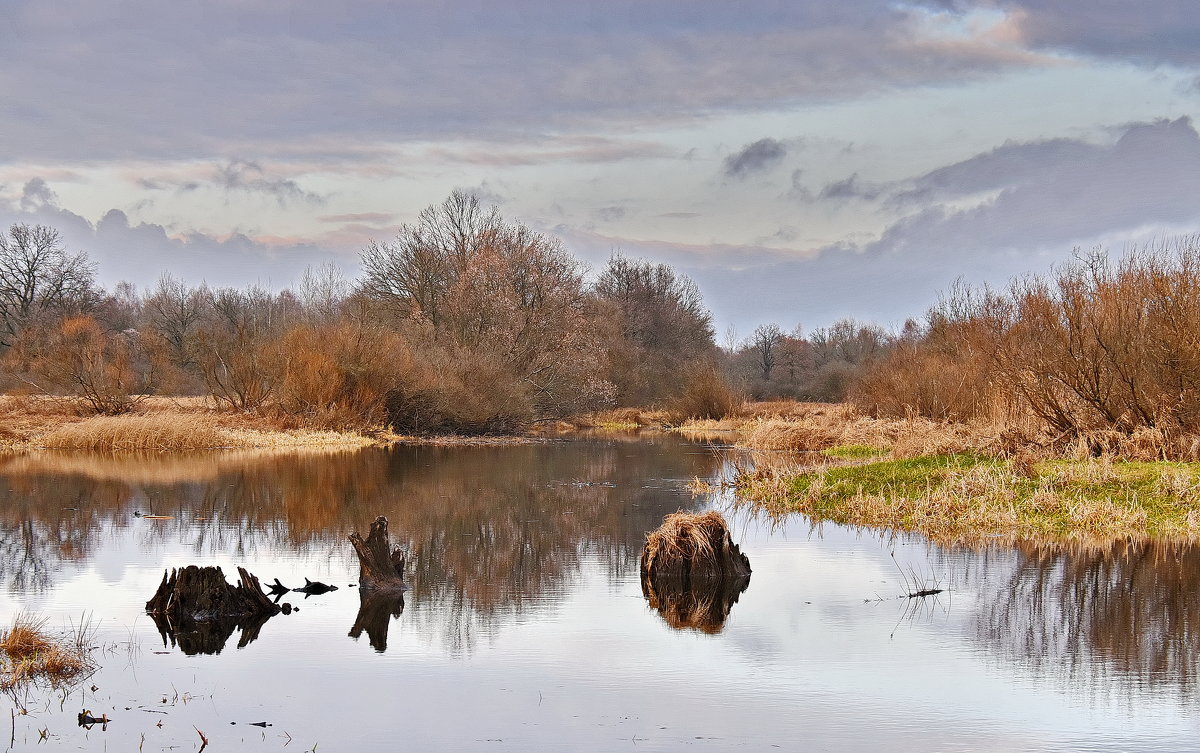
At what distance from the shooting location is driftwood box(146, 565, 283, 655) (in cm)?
1046

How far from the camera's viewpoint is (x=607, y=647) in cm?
951

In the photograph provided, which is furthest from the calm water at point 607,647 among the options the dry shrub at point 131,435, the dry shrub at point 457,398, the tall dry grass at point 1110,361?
the dry shrub at point 457,398

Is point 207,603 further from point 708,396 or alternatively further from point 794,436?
point 708,396

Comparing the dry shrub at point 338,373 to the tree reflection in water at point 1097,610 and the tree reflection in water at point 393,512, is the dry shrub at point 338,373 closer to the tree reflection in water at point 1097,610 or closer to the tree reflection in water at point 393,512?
the tree reflection in water at point 393,512

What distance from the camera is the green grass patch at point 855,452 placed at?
26.7 m

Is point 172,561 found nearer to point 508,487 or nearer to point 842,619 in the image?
point 842,619

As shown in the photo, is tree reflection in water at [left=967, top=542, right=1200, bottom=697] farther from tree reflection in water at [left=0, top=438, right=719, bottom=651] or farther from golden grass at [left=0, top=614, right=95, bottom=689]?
golden grass at [left=0, top=614, right=95, bottom=689]

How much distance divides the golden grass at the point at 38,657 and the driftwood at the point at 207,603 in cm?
117

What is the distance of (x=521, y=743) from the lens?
700 cm

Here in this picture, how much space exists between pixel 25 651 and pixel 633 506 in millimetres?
12358

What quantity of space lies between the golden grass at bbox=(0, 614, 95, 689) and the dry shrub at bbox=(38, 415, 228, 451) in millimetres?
25846

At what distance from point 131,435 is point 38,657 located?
27.5 metres

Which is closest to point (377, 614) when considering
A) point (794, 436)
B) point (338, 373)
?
point (794, 436)

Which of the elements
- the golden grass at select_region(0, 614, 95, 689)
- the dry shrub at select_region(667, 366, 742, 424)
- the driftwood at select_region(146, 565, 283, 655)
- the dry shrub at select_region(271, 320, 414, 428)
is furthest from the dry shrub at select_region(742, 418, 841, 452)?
the golden grass at select_region(0, 614, 95, 689)
